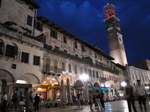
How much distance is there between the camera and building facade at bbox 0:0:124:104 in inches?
602

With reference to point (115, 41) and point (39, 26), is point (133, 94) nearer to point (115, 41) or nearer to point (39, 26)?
point (39, 26)

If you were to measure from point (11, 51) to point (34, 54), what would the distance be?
127 inches

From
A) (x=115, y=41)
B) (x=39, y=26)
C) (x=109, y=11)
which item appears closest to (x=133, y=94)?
(x=39, y=26)

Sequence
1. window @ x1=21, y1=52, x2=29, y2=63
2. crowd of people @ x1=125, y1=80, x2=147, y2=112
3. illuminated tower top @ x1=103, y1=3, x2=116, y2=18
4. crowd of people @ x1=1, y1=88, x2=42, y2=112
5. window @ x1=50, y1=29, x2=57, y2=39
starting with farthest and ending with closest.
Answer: illuminated tower top @ x1=103, y1=3, x2=116, y2=18, window @ x1=50, y1=29, x2=57, y2=39, window @ x1=21, y1=52, x2=29, y2=63, crowd of people @ x1=1, y1=88, x2=42, y2=112, crowd of people @ x1=125, y1=80, x2=147, y2=112

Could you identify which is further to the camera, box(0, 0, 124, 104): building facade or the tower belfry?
the tower belfry

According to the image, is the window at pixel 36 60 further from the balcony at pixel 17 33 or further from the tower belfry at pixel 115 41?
the tower belfry at pixel 115 41

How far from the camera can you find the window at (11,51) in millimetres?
15344

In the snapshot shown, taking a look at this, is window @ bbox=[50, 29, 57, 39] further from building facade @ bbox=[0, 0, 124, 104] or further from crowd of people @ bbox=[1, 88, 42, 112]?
crowd of people @ bbox=[1, 88, 42, 112]

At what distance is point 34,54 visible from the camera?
59.9 feet

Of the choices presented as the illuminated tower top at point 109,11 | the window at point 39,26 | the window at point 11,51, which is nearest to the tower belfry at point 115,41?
the illuminated tower top at point 109,11

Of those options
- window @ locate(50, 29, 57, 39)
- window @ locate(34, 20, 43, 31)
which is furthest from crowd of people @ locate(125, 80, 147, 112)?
window @ locate(50, 29, 57, 39)

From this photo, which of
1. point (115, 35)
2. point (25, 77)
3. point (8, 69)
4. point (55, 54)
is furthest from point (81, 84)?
point (115, 35)

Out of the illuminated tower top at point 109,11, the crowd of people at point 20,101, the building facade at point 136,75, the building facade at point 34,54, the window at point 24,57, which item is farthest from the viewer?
the illuminated tower top at point 109,11

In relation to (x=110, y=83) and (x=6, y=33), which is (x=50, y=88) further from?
(x=110, y=83)
